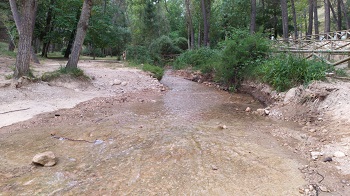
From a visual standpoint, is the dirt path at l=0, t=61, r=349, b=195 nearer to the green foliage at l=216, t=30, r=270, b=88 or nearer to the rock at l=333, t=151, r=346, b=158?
the rock at l=333, t=151, r=346, b=158

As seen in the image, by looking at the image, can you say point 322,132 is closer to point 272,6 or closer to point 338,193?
point 338,193

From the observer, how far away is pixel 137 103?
9.12m

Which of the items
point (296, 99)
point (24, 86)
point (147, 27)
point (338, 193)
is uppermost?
point (147, 27)

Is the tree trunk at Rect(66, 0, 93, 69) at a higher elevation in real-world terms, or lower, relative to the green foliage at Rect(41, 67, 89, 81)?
higher

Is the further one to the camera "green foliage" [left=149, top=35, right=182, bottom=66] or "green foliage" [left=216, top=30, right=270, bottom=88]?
"green foliage" [left=149, top=35, right=182, bottom=66]

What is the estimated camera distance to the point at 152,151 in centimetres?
472

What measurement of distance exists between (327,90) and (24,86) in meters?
9.79

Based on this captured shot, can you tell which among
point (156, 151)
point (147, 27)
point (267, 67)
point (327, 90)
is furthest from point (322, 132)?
point (147, 27)

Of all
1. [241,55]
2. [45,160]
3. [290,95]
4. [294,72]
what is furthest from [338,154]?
[241,55]

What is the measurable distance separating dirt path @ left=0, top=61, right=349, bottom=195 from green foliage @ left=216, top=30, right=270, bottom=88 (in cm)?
408

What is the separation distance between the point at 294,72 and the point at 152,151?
625 centimetres

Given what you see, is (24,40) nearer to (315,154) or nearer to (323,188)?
(315,154)

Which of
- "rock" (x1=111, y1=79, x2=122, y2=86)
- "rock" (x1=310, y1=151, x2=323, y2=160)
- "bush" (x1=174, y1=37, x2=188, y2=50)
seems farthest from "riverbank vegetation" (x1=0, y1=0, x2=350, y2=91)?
"rock" (x1=310, y1=151, x2=323, y2=160)

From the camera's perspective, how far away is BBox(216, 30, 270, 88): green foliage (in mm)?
11883
